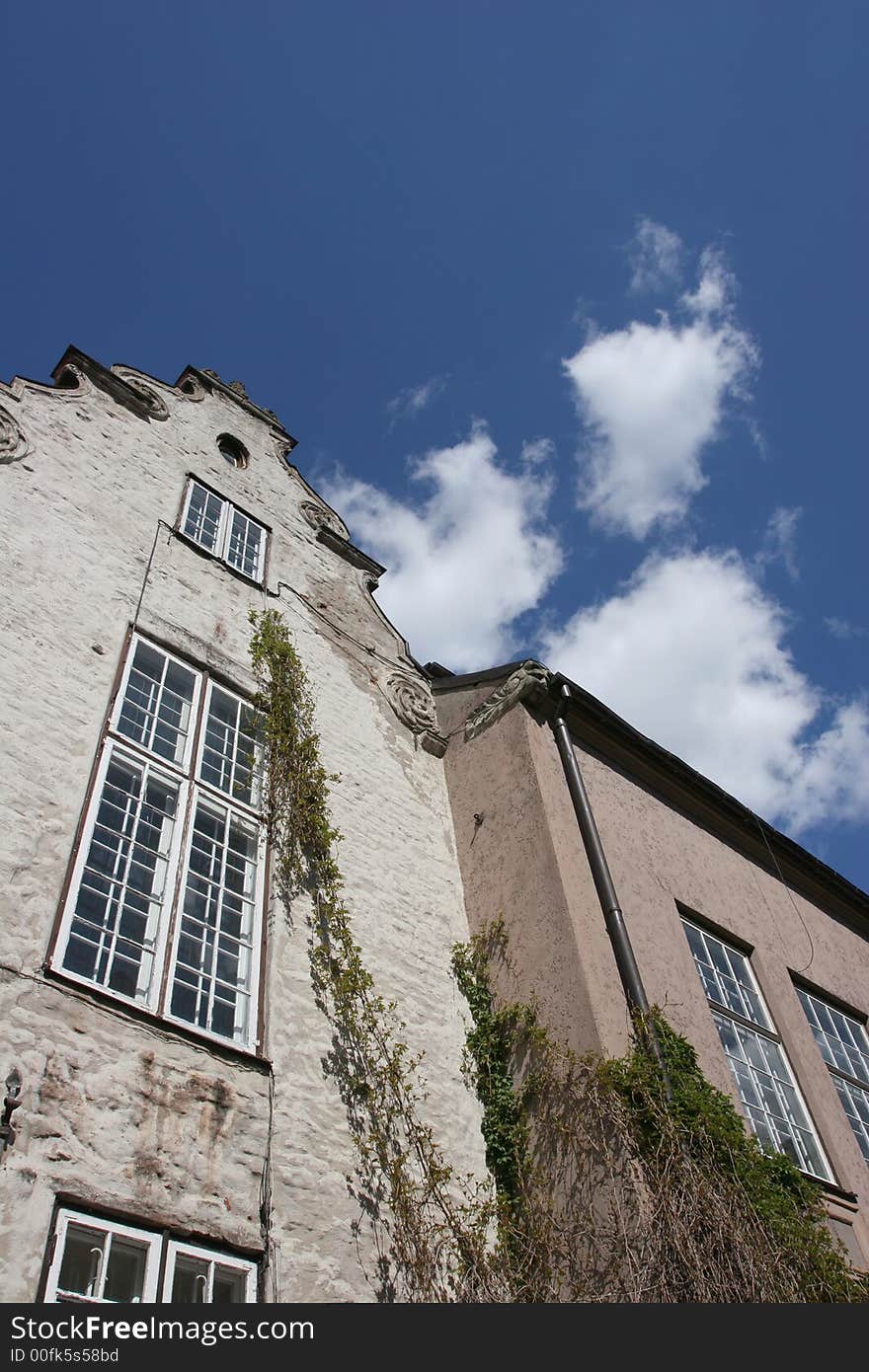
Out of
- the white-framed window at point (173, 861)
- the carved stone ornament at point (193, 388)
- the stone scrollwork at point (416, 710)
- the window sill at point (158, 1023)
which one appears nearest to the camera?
the window sill at point (158, 1023)

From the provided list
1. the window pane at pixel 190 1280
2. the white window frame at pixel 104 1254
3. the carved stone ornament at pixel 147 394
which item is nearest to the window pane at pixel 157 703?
the white window frame at pixel 104 1254

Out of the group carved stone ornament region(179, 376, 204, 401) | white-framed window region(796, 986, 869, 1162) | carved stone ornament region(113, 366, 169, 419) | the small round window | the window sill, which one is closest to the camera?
the window sill

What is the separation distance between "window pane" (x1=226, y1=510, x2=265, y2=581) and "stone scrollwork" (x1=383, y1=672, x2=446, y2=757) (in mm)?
1771

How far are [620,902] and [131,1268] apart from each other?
495 cm

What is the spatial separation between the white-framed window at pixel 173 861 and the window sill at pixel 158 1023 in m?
0.06

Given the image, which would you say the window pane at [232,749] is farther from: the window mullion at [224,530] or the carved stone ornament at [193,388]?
the carved stone ornament at [193,388]

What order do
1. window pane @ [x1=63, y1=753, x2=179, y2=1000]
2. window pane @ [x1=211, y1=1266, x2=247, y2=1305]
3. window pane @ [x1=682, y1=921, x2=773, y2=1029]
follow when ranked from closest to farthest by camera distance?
window pane @ [x1=211, y1=1266, x2=247, y2=1305]
window pane @ [x1=63, y1=753, x2=179, y2=1000]
window pane @ [x1=682, y1=921, x2=773, y2=1029]

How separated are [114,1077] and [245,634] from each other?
184 inches

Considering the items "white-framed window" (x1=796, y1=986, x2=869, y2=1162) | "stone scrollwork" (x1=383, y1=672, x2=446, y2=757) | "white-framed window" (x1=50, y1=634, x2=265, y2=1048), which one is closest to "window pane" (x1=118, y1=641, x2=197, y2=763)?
"white-framed window" (x1=50, y1=634, x2=265, y2=1048)

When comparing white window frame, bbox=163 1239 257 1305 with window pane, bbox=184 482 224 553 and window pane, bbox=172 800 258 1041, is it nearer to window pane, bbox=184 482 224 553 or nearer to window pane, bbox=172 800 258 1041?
window pane, bbox=172 800 258 1041

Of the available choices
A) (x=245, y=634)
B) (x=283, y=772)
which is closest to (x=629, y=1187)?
(x=283, y=772)

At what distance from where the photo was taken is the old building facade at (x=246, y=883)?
5207 millimetres

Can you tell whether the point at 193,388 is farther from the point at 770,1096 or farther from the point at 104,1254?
the point at 104,1254

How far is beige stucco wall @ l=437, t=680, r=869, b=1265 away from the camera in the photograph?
7803 millimetres
